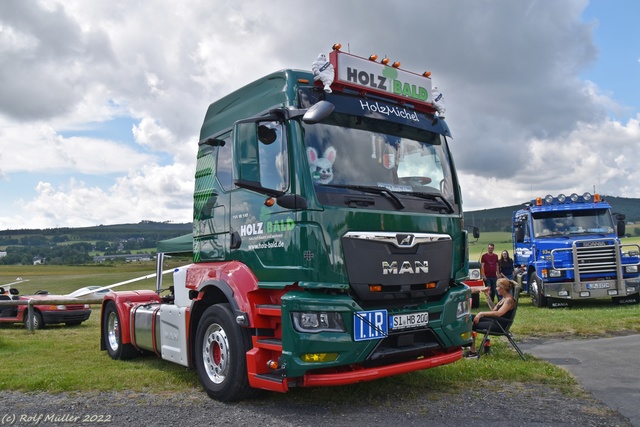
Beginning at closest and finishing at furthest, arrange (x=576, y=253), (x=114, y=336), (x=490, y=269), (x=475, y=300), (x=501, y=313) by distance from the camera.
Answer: (x=501, y=313) → (x=114, y=336) → (x=576, y=253) → (x=475, y=300) → (x=490, y=269)

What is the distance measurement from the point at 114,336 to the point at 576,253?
39.0 ft

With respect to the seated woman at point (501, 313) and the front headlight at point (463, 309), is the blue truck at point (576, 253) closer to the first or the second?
the seated woman at point (501, 313)

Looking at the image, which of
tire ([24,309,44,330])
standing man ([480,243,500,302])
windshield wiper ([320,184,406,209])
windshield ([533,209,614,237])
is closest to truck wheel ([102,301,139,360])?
windshield wiper ([320,184,406,209])

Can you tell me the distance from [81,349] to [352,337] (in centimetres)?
730

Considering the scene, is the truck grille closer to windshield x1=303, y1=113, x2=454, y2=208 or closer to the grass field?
the grass field

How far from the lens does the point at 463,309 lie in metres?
6.53

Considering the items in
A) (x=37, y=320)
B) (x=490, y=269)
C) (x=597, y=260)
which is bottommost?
(x=37, y=320)

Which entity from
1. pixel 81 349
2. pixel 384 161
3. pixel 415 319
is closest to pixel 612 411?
pixel 415 319

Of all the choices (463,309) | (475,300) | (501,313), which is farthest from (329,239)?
(475,300)

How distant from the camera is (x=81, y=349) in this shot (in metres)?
10.8

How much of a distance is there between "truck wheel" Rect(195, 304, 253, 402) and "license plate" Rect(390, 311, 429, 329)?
4.82ft

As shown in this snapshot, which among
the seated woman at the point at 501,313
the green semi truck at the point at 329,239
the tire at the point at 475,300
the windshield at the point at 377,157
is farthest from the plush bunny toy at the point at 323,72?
the tire at the point at 475,300

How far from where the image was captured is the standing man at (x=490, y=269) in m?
17.9

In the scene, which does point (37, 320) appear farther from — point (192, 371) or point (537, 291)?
point (537, 291)
